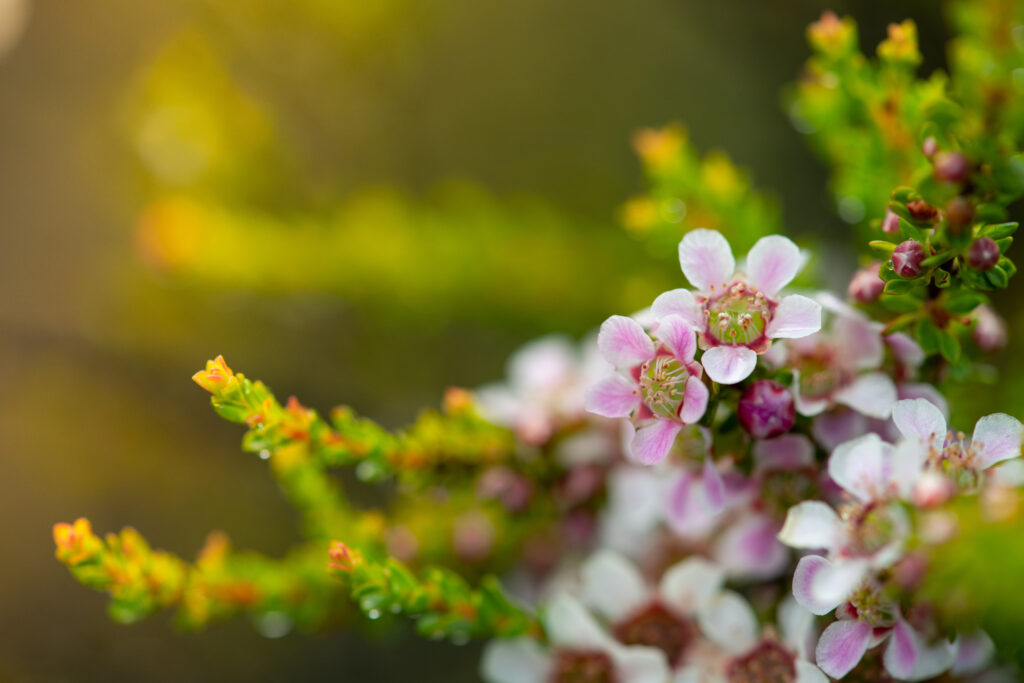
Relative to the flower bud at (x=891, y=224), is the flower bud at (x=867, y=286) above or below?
below

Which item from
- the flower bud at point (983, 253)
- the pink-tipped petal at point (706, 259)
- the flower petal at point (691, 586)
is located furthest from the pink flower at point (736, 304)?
the flower petal at point (691, 586)

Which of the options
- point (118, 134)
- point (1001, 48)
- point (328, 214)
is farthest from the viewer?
point (118, 134)

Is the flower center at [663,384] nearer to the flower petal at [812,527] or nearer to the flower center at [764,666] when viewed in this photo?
the flower petal at [812,527]

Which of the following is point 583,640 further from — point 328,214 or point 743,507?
point 328,214

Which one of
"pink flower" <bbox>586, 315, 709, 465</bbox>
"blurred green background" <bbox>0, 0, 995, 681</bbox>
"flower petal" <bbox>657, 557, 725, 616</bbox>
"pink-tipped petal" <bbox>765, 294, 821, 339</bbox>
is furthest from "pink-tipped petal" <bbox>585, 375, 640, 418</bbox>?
"blurred green background" <bbox>0, 0, 995, 681</bbox>

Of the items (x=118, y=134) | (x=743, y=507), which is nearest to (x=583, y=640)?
(x=743, y=507)

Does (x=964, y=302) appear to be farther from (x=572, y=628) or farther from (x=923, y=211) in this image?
(x=572, y=628)

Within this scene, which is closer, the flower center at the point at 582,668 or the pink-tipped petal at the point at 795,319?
the pink-tipped petal at the point at 795,319
